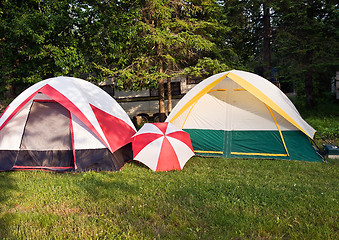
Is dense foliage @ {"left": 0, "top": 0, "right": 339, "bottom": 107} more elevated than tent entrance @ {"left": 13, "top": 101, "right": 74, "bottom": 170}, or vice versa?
dense foliage @ {"left": 0, "top": 0, "right": 339, "bottom": 107}

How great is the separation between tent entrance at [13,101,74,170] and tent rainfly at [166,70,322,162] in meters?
2.57

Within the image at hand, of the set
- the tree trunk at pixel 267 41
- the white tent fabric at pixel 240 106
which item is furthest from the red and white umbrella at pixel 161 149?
the tree trunk at pixel 267 41

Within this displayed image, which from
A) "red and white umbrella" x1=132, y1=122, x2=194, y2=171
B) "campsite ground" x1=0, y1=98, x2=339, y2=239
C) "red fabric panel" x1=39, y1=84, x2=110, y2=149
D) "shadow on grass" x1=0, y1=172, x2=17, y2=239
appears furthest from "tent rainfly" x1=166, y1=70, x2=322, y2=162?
"shadow on grass" x1=0, y1=172, x2=17, y2=239

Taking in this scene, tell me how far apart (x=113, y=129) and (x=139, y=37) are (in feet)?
16.0

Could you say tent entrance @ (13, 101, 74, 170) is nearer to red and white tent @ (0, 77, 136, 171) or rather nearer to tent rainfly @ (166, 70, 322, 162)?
red and white tent @ (0, 77, 136, 171)

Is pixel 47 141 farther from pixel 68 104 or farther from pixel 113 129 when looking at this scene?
pixel 113 129

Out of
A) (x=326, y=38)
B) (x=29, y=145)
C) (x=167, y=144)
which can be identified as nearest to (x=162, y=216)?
(x=167, y=144)

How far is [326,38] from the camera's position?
1091cm

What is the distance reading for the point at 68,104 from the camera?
16.8 ft

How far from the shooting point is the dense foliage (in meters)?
8.68

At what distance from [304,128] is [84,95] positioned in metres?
4.94

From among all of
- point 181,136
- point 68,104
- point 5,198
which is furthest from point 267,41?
point 5,198

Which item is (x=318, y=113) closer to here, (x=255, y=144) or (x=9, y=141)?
(x=255, y=144)

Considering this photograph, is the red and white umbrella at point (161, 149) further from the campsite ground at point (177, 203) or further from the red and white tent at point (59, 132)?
the red and white tent at point (59, 132)
